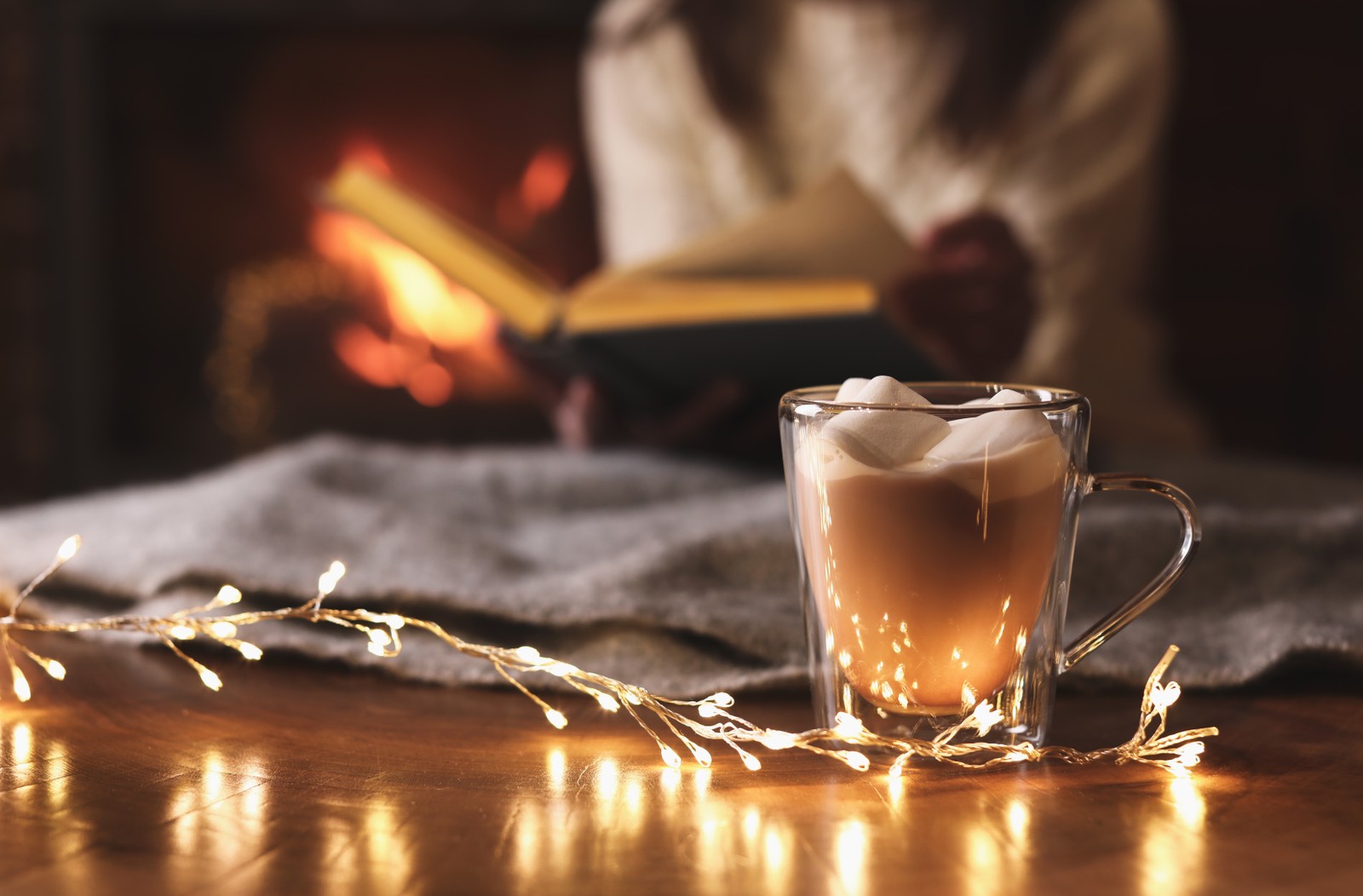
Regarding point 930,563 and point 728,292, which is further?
point 728,292

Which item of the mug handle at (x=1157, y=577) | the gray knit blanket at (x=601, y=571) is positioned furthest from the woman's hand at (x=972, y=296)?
the mug handle at (x=1157, y=577)

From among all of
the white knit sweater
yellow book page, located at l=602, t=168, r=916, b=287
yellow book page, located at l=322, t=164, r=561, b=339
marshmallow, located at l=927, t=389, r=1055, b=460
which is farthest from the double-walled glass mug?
the white knit sweater

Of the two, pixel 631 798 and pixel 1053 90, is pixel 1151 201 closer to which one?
pixel 1053 90

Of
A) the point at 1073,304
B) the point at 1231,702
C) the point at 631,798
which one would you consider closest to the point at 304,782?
the point at 631,798

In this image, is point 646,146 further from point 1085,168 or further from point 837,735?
point 837,735

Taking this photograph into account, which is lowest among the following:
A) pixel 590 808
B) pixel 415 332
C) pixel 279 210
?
pixel 590 808

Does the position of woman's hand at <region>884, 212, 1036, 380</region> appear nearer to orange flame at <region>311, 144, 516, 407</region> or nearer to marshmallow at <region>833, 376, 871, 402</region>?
marshmallow at <region>833, 376, 871, 402</region>

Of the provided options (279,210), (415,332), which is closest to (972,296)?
(415,332)
